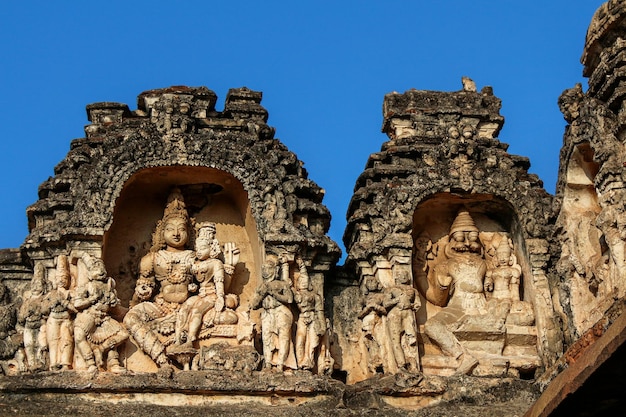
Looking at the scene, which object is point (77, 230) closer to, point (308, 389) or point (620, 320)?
point (308, 389)

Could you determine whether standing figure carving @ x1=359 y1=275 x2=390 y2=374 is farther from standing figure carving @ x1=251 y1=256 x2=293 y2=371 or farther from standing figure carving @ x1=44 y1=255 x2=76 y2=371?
standing figure carving @ x1=44 y1=255 x2=76 y2=371

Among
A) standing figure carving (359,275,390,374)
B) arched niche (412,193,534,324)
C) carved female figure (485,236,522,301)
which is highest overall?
arched niche (412,193,534,324)

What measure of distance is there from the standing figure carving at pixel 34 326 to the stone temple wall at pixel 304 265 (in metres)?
0.02

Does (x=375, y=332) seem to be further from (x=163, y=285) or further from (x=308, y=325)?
(x=163, y=285)

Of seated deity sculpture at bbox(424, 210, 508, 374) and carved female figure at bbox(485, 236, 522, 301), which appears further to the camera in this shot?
carved female figure at bbox(485, 236, 522, 301)

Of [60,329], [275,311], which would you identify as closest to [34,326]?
[60,329]

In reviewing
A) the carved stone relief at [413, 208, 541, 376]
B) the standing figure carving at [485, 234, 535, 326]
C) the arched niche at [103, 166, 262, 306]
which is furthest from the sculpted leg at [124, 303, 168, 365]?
the standing figure carving at [485, 234, 535, 326]

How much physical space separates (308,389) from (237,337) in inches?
54.6

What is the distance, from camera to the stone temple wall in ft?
46.6

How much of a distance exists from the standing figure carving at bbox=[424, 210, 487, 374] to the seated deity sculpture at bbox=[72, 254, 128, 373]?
425 cm

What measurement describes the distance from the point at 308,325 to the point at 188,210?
2.89 metres

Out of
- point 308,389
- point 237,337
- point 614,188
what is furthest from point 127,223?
point 614,188

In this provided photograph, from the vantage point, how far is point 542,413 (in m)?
8.26

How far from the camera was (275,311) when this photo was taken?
14883 millimetres
